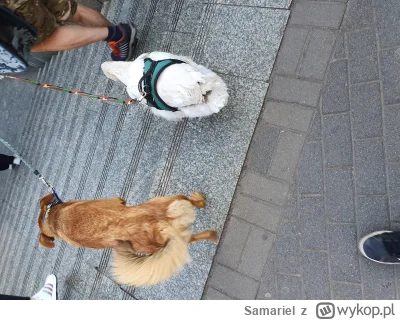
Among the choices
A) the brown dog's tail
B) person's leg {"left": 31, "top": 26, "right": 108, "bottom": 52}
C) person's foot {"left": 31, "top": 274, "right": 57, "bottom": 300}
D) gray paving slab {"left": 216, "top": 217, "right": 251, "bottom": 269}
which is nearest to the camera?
the brown dog's tail

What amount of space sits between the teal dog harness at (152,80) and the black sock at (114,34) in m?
1.26

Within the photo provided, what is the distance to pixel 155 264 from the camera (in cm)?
259

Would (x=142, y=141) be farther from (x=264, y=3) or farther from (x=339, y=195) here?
(x=339, y=195)

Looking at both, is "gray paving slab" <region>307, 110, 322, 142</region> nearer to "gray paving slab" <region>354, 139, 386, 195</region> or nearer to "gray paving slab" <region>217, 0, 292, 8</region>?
"gray paving slab" <region>354, 139, 386, 195</region>

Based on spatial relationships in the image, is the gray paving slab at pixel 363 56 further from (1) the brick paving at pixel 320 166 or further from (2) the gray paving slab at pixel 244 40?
(2) the gray paving slab at pixel 244 40

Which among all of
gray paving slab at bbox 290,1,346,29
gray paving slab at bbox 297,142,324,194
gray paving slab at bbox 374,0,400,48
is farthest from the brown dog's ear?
gray paving slab at bbox 374,0,400,48

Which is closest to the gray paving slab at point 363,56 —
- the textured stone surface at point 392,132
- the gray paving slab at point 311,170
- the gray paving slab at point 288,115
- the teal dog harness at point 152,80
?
the textured stone surface at point 392,132

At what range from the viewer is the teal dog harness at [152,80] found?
275cm

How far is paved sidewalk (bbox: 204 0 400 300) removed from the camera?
9.35 feet

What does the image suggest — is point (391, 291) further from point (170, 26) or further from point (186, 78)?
point (170, 26)

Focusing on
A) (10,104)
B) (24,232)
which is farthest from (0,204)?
(10,104)

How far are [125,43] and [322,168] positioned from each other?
2.33 meters

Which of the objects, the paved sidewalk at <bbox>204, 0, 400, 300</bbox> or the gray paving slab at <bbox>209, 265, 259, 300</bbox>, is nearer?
the paved sidewalk at <bbox>204, 0, 400, 300</bbox>

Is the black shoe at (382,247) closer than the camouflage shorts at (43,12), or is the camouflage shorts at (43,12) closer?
the black shoe at (382,247)
